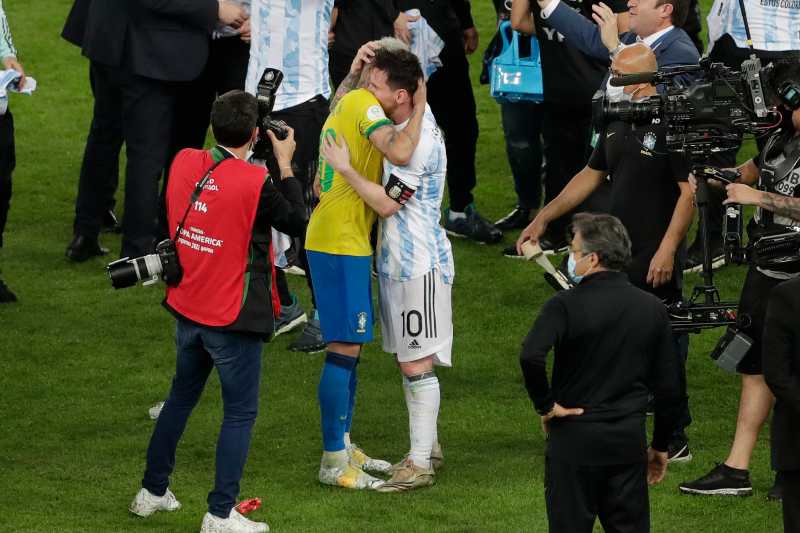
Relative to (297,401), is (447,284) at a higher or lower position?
higher

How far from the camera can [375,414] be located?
8.07 m

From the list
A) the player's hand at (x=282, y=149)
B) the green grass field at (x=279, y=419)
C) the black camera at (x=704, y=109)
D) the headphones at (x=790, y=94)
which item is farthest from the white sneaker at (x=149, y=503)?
the headphones at (x=790, y=94)

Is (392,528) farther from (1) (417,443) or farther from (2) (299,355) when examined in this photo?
(2) (299,355)

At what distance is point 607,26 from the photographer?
28.7 ft

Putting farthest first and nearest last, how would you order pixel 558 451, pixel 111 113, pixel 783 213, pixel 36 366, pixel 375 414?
pixel 111 113 < pixel 36 366 < pixel 375 414 < pixel 783 213 < pixel 558 451

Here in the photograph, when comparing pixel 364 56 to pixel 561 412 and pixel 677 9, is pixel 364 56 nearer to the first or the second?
pixel 677 9

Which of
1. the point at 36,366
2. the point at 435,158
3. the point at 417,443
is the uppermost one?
the point at 435,158

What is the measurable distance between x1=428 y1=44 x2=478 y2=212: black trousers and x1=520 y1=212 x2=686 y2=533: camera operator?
5310 millimetres

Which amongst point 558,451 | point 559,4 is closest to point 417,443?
point 558,451

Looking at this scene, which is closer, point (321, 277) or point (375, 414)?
point (321, 277)

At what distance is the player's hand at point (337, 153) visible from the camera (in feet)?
22.5

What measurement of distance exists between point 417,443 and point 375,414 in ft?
3.48

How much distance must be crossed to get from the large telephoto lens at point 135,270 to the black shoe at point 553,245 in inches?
177

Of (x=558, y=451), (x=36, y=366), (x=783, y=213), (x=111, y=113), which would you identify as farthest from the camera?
(x=111, y=113)
